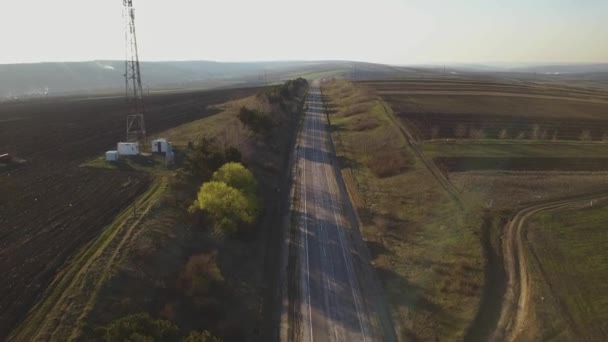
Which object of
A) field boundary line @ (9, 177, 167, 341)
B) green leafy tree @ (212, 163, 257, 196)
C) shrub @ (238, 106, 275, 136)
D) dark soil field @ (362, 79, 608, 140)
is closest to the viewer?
field boundary line @ (9, 177, 167, 341)

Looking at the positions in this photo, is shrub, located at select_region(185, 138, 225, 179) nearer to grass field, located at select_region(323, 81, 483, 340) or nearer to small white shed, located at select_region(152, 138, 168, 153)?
small white shed, located at select_region(152, 138, 168, 153)

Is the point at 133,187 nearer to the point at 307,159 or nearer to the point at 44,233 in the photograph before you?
the point at 44,233

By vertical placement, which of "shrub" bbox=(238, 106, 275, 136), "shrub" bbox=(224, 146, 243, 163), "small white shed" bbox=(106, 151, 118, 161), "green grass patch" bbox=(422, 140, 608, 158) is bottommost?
"green grass patch" bbox=(422, 140, 608, 158)

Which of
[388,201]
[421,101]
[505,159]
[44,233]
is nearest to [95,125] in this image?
[44,233]

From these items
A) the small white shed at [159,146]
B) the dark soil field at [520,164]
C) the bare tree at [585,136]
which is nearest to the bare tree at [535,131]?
the bare tree at [585,136]

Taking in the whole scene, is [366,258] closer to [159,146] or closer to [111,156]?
[159,146]

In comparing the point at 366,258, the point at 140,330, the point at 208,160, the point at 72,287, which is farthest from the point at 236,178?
the point at 140,330

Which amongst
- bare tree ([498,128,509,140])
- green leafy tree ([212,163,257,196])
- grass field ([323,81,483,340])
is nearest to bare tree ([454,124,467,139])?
bare tree ([498,128,509,140])
